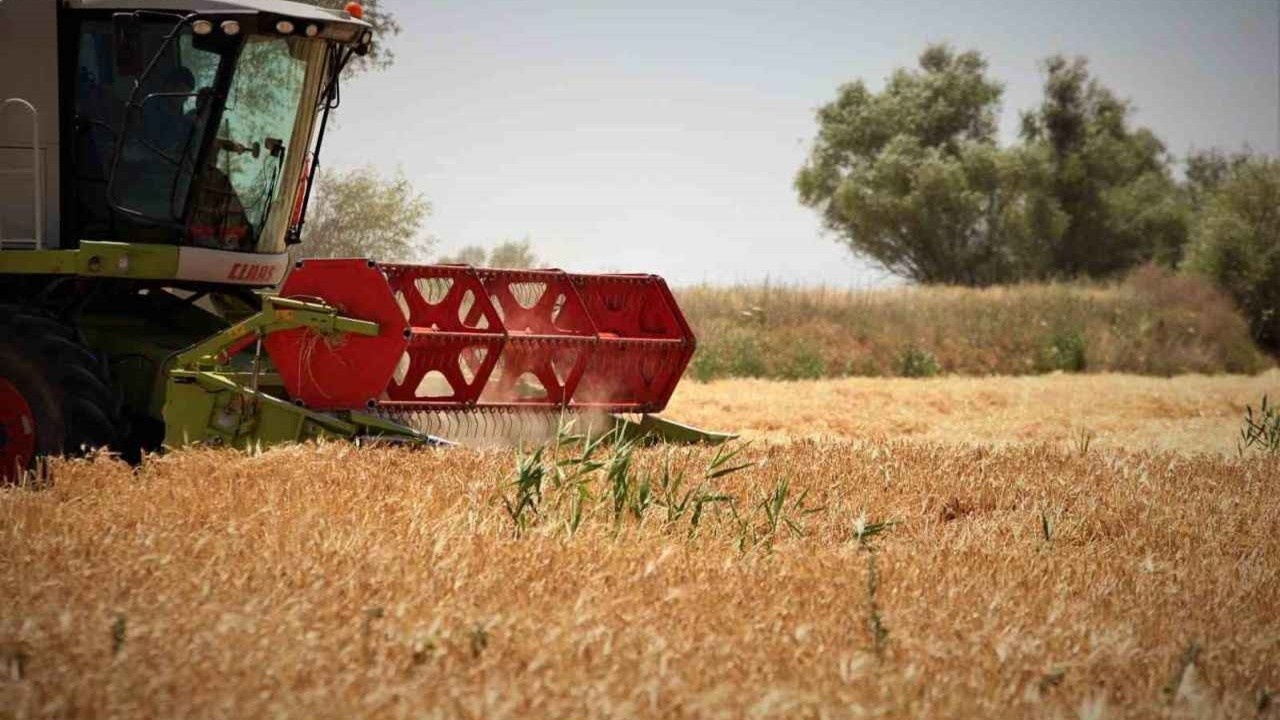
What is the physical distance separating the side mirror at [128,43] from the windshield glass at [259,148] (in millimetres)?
496

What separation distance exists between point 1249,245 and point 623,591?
32.3 metres

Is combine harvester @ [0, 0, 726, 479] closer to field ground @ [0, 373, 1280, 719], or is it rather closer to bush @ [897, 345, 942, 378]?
field ground @ [0, 373, 1280, 719]

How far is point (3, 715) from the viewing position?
3170 millimetres

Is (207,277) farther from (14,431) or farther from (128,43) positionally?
(14,431)

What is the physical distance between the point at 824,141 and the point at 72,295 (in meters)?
49.1

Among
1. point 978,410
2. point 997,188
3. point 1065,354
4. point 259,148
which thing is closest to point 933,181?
point 997,188

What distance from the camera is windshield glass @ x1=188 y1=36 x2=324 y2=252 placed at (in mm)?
8172

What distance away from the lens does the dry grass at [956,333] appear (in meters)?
20.9

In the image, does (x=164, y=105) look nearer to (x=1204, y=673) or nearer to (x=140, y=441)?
(x=140, y=441)

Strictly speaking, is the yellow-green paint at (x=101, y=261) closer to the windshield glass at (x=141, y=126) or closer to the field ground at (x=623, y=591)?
the windshield glass at (x=141, y=126)

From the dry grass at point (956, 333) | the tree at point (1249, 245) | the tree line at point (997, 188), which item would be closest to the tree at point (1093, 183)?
the tree line at point (997, 188)

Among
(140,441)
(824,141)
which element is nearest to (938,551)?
(140,441)

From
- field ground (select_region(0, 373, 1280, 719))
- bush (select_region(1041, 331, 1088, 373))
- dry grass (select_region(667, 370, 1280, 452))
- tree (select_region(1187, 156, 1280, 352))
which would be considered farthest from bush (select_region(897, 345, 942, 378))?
field ground (select_region(0, 373, 1280, 719))

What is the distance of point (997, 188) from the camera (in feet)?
163
